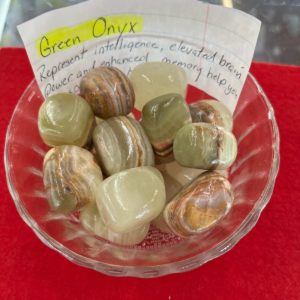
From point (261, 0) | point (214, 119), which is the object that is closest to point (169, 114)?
point (214, 119)

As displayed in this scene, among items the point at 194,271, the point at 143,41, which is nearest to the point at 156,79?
the point at 143,41

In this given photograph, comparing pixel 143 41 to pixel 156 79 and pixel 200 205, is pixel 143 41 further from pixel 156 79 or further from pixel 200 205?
pixel 200 205

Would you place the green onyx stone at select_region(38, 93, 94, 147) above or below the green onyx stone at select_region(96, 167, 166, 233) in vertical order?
above

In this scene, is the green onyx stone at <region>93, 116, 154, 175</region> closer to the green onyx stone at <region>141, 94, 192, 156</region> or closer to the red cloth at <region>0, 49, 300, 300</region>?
the green onyx stone at <region>141, 94, 192, 156</region>

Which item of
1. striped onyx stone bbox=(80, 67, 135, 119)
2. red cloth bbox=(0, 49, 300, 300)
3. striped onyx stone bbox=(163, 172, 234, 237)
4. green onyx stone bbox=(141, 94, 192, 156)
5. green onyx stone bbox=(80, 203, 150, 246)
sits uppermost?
striped onyx stone bbox=(80, 67, 135, 119)

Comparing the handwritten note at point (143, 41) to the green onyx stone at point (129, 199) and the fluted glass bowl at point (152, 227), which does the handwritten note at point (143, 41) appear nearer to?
the fluted glass bowl at point (152, 227)

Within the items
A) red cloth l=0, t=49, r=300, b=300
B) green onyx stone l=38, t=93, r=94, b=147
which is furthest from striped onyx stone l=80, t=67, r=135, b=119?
red cloth l=0, t=49, r=300, b=300
